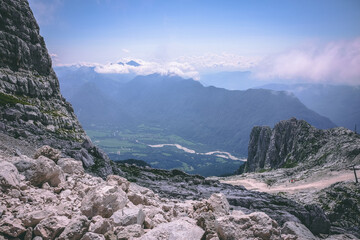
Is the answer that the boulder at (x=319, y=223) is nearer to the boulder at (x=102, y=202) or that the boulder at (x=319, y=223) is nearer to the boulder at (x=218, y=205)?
the boulder at (x=218, y=205)

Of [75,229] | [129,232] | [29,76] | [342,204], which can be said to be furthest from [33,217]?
[29,76]

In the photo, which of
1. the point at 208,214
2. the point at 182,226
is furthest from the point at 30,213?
the point at 208,214

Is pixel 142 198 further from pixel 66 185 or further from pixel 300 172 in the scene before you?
pixel 300 172

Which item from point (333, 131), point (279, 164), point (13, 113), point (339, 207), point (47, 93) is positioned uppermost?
point (47, 93)

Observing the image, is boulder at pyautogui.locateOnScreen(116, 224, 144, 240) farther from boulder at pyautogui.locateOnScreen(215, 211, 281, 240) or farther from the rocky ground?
the rocky ground

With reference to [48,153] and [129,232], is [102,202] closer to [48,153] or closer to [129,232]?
[129,232]
